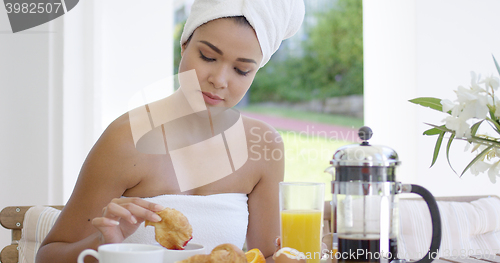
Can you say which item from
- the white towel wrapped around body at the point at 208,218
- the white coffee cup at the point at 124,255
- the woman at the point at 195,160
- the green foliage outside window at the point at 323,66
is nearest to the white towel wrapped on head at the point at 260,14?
the woman at the point at 195,160

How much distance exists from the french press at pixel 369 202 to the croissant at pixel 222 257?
6.9 inches

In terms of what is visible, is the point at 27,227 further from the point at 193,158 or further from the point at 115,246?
the point at 115,246

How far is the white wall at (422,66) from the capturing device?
227cm

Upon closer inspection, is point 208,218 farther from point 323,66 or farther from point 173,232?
point 323,66

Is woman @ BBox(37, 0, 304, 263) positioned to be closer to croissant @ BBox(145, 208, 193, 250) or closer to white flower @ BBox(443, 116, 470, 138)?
croissant @ BBox(145, 208, 193, 250)

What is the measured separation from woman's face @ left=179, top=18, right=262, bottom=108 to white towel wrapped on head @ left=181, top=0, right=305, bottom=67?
0.05 ft

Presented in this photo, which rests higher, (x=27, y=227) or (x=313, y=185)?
(x=313, y=185)

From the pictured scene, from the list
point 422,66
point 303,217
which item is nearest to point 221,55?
point 303,217

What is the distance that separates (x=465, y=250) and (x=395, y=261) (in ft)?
3.61

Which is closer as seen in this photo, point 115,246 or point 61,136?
point 115,246

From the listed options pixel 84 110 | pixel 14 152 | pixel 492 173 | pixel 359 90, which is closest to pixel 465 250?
pixel 492 173

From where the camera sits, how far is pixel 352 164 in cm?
67

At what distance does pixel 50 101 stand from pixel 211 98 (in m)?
1.16

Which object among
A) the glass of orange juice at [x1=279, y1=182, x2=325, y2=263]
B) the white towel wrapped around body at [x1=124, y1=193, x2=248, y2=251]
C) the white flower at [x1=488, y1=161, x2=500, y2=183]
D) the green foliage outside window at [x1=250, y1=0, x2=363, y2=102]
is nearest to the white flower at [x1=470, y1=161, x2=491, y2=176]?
the white flower at [x1=488, y1=161, x2=500, y2=183]
